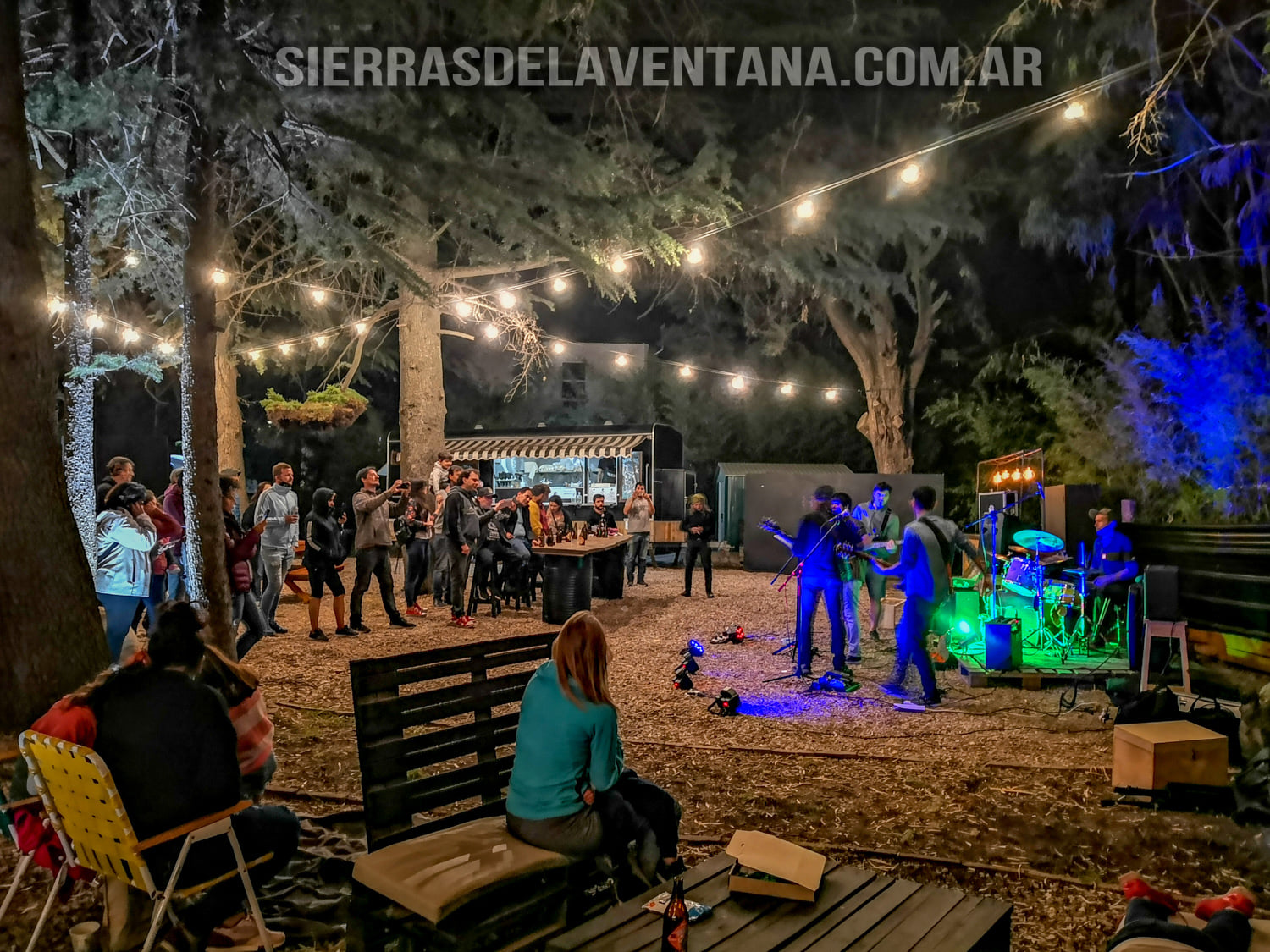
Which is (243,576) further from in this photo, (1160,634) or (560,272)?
(560,272)

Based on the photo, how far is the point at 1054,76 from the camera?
15484 mm

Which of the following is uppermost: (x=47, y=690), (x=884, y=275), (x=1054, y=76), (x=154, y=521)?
(x=1054, y=76)

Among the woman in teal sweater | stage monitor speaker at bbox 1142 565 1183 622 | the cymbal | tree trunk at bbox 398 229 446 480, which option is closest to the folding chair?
the woman in teal sweater

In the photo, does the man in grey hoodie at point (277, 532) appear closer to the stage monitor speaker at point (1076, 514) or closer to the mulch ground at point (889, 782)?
the mulch ground at point (889, 782)

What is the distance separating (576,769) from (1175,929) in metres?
1.78

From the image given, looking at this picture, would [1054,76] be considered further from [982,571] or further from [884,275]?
[982,571]

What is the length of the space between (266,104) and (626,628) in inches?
264

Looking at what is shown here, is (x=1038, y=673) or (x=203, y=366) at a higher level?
(x=203, y=366)

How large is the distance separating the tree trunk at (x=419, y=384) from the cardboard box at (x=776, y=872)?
1306 centimetres

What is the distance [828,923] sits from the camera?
230 cm

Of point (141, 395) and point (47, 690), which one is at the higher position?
point (141, 395)

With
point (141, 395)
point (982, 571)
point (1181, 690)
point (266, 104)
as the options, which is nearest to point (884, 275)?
point (982, 571)

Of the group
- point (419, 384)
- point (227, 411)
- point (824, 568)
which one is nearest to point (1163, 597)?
point (824, 568)

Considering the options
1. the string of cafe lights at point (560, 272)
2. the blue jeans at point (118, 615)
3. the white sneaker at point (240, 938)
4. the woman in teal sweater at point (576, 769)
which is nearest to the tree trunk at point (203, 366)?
the blue jeans at point (118, 615)
